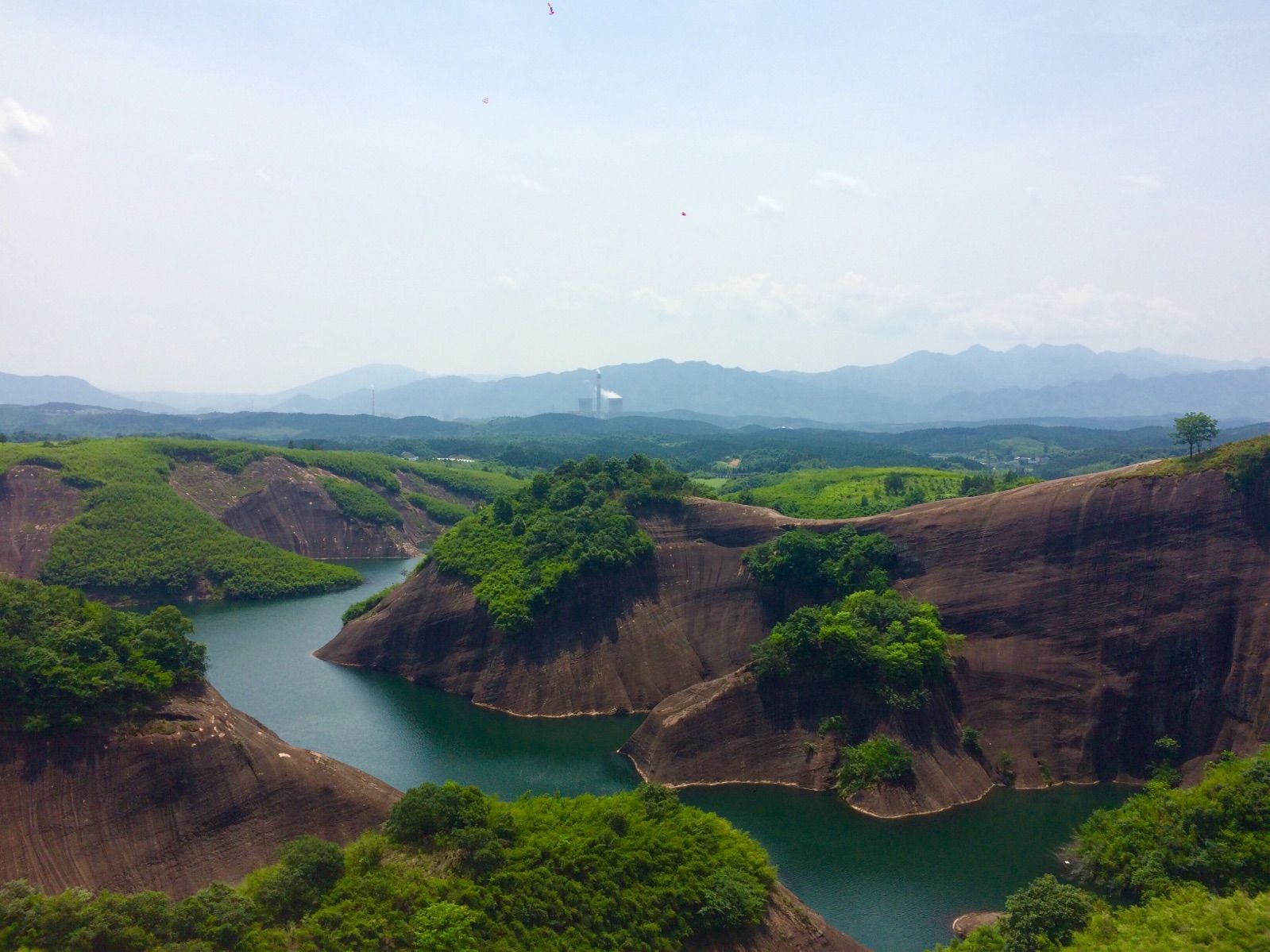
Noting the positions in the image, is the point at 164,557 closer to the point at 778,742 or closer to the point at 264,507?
the point at 264,507

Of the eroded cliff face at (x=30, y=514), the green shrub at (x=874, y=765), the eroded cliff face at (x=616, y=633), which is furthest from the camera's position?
the eroded cliff face at (x=30, y=514)

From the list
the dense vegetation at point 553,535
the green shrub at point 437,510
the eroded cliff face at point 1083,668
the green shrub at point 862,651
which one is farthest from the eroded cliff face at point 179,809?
the green shrub at point 437,510

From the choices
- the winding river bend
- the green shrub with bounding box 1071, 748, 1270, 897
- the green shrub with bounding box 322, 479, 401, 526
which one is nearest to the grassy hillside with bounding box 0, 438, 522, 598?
the green shrub with bounding box 322, 479, 401, 526

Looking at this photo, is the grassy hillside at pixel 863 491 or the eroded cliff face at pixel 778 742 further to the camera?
the grassy hillside at pixel 863 491

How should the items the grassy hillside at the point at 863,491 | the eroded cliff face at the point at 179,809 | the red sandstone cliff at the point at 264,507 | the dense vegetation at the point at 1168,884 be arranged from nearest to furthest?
the dense vegetation at the point at 1168,884 → the eroded cliff face at the point at 179,809 → the grassy hillside at the point at 863,491 → the red sandstone cliff at the point at 264,507

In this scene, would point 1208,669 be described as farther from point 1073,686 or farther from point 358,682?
point 358,682

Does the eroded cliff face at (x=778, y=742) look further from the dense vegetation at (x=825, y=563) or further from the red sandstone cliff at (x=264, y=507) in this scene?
the red sandstone cliff at (x=264, y=507)

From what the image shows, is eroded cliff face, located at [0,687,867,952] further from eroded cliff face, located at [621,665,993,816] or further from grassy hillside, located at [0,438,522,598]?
grassy hillside, located at [0,438,522,598]
